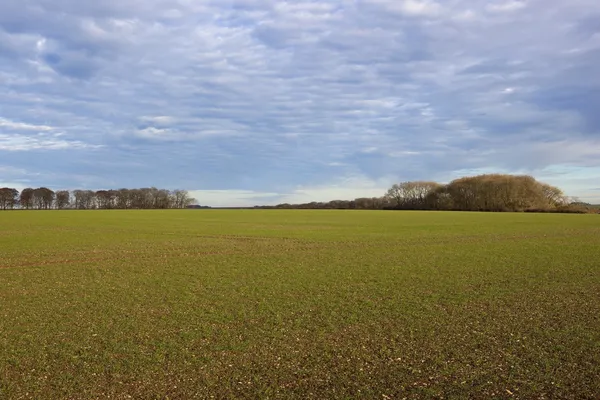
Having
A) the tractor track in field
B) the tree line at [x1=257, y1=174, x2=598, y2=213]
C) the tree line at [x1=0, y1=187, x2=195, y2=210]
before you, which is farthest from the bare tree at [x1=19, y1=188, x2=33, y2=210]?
the tractor track in field

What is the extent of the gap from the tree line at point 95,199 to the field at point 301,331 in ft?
544

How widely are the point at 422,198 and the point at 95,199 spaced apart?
4982 inches

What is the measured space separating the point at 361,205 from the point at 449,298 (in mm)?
155298

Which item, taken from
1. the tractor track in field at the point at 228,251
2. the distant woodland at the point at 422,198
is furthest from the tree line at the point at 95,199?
the tractor track in field at the point at 228,251

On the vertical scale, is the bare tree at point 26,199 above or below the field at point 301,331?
above

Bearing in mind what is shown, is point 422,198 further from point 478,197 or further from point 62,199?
point 62,199

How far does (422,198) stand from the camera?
536 feet

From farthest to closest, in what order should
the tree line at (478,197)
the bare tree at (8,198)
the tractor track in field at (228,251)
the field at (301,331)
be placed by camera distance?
the bare tree at (8,198) < the tree line at (478,197) < the tractor track in field at (228,251) < the field at (301,331)

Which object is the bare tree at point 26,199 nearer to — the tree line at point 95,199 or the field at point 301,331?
the tree line at point 95,199

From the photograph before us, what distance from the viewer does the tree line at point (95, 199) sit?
180m

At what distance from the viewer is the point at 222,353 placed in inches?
331

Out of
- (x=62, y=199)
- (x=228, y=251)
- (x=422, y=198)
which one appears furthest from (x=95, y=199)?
(x=228, y=251)

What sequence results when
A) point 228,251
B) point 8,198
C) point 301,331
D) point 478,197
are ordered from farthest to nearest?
1. point 8,198
2. point 478,197
3. point 228,251
4. point 301,331

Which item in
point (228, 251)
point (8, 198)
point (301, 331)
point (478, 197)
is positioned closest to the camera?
point (301, 331)
